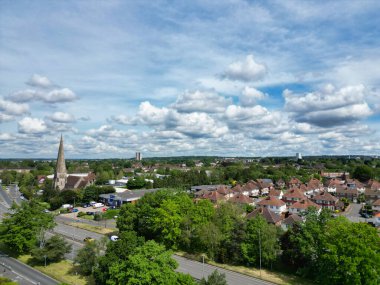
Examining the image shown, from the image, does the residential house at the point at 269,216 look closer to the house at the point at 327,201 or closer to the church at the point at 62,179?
the house at the point at 327,201

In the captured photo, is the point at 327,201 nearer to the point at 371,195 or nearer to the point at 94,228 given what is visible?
the point at 371,195

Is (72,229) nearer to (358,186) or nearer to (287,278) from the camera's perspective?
(287,278)

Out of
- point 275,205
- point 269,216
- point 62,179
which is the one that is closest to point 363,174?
point 275,205

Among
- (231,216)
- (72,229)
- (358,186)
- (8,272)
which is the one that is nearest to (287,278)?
(231,216)

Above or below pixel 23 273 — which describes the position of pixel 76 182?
above

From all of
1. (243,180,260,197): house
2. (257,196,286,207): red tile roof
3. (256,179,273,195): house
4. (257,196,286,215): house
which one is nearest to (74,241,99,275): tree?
(257,196,286,215): house
